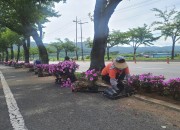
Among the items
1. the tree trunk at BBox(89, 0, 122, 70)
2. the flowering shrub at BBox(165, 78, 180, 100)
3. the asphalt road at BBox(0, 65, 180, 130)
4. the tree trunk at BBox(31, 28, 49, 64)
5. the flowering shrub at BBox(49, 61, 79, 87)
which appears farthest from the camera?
the tree trunk at BBox(31, 28, 49, 64)

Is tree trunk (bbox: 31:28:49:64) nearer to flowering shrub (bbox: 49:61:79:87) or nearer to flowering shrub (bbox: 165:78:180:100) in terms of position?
flowering shrub (bbox: 49:61:79:87)

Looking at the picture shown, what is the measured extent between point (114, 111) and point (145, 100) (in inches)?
52.3

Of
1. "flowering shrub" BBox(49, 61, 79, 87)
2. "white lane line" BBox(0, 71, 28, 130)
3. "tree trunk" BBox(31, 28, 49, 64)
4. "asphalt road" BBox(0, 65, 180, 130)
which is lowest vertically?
"white lane line" BBox(0, 71, 28, 130)

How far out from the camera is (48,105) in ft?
28.2

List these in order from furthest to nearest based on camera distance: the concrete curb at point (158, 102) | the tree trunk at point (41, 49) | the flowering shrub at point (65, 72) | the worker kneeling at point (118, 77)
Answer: the tree trunk at point (41, 49) → the flowering shrub at point (65, 72) → the worker kneeling at point (118, 77) → the concrete curb at point (158, 102)

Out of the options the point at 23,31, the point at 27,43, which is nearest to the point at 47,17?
the point at 23,31

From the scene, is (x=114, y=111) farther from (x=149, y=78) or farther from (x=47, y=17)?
(x=47, y=17)

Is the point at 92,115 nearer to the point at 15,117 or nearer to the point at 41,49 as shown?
the point at 15,117

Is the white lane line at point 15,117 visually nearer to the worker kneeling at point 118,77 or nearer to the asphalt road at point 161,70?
the worker kneeling at point 118,77

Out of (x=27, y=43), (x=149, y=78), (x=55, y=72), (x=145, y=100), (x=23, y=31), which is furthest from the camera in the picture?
(x=27, y=43)

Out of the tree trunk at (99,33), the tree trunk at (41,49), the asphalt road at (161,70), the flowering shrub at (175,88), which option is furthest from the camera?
the tree trunk at (41,49)

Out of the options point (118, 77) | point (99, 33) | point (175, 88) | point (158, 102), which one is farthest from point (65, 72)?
point (175, 88)

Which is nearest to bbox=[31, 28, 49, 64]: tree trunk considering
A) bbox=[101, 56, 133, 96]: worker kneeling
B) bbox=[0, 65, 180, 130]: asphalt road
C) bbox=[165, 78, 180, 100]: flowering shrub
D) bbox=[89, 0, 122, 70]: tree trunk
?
bbox=[89, 0, 122, 70]: tree trunk

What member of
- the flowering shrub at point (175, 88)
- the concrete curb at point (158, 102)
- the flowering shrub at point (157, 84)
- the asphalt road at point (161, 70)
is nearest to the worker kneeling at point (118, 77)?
the flowering shrub at point (157, 84)
